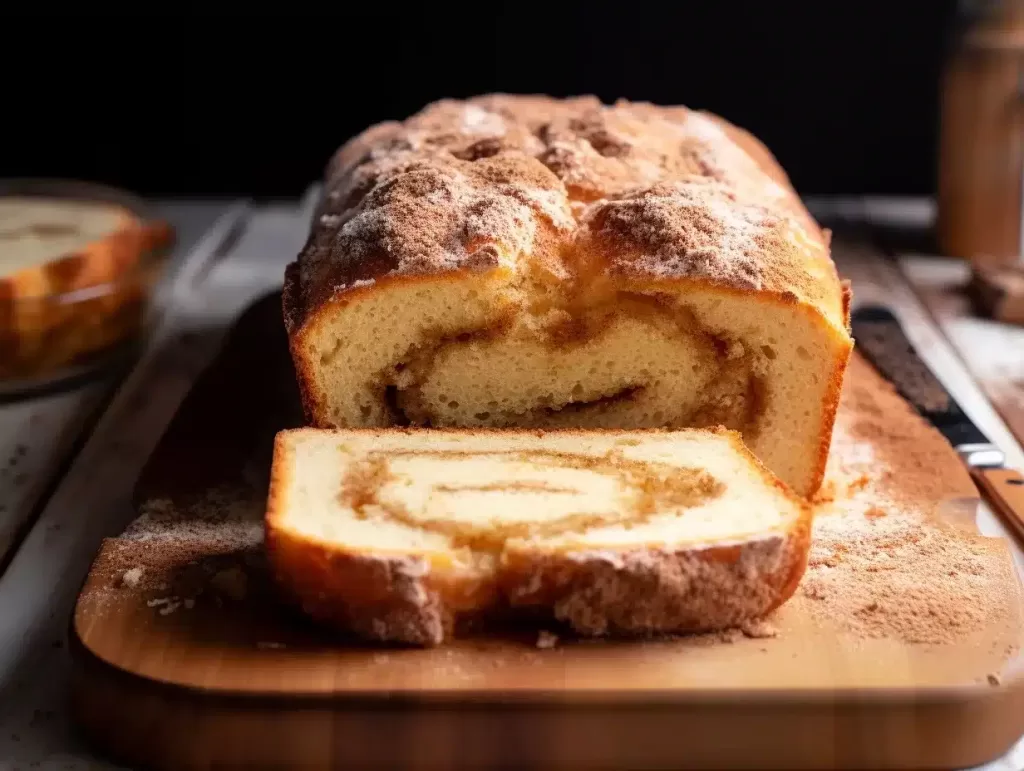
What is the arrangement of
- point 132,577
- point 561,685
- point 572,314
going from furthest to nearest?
point 572,314 < point 132,577 < point 561,685

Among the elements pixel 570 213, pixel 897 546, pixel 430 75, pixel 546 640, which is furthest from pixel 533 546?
pixel 430 75

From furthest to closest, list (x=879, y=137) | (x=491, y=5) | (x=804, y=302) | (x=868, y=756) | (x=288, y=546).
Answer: (x=879, y=137), (x=491, y=5), (x=804, y=302), (x=288, y=546), (x=868, y=756)

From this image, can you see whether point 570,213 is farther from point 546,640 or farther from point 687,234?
point 546,640

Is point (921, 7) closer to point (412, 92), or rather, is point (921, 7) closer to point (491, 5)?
point (491, 5)

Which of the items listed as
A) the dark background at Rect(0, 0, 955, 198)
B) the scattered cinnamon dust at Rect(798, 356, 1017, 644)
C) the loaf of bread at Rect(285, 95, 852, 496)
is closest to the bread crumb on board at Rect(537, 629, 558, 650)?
the scattered cinnamon dust at Rect(798, 356, 1017, 644)

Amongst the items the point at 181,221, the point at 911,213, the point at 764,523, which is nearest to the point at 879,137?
the point at 911,213

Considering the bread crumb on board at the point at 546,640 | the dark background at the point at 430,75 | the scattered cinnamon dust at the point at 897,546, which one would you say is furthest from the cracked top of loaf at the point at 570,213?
the dark background at the point at 430,75

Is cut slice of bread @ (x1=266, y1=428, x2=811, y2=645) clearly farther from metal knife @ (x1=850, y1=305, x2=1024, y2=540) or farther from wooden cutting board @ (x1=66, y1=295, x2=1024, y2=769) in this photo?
metal knife @ (x1=850, y1=305, x2=1024, y2=540)

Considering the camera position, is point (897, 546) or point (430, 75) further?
point (430, 75)
